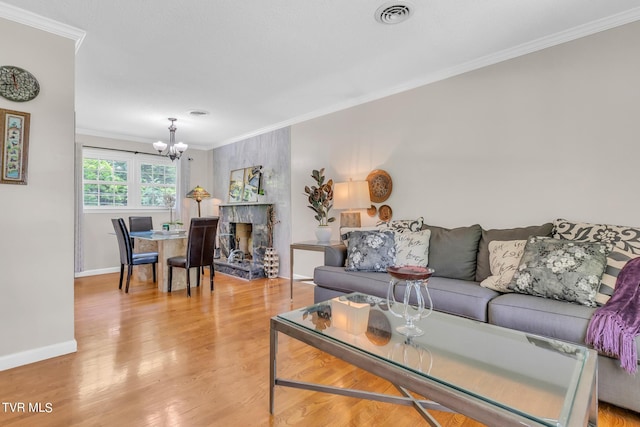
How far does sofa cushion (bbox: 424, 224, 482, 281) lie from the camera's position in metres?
2.63

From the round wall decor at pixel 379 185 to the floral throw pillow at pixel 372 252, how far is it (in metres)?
0.71

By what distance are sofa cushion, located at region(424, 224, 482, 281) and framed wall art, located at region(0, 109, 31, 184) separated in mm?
3096

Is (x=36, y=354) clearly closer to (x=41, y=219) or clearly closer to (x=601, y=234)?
(x=41, y=219)

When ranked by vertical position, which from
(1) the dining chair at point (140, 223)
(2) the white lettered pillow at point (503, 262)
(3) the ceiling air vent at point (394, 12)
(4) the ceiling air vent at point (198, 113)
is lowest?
(2) the white lettered pillow at point (503, 262)

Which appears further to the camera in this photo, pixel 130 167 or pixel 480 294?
pixel 130 167

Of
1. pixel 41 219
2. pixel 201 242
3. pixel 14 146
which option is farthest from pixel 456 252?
pixel 14 146

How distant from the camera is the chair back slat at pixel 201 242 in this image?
12.7ft

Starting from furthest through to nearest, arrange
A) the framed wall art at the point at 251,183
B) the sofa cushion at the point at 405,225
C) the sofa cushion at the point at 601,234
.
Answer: the framed wall art at the point at 251,183
the sofa cushion at the point at 405,225
the sofa cushion at the point at 601,234

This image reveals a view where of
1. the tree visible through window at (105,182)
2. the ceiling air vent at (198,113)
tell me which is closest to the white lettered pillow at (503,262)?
the ceiling air vent at (198,113)

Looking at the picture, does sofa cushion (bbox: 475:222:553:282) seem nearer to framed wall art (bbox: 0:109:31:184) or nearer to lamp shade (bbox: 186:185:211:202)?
framed wall art (bbox: 0:109:31:184)

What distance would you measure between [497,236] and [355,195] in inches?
54.6

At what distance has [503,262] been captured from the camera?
92.0 inches

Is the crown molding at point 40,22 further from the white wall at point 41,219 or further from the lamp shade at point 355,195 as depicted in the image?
the lamp shade at point 355,195

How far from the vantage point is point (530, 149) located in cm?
261
